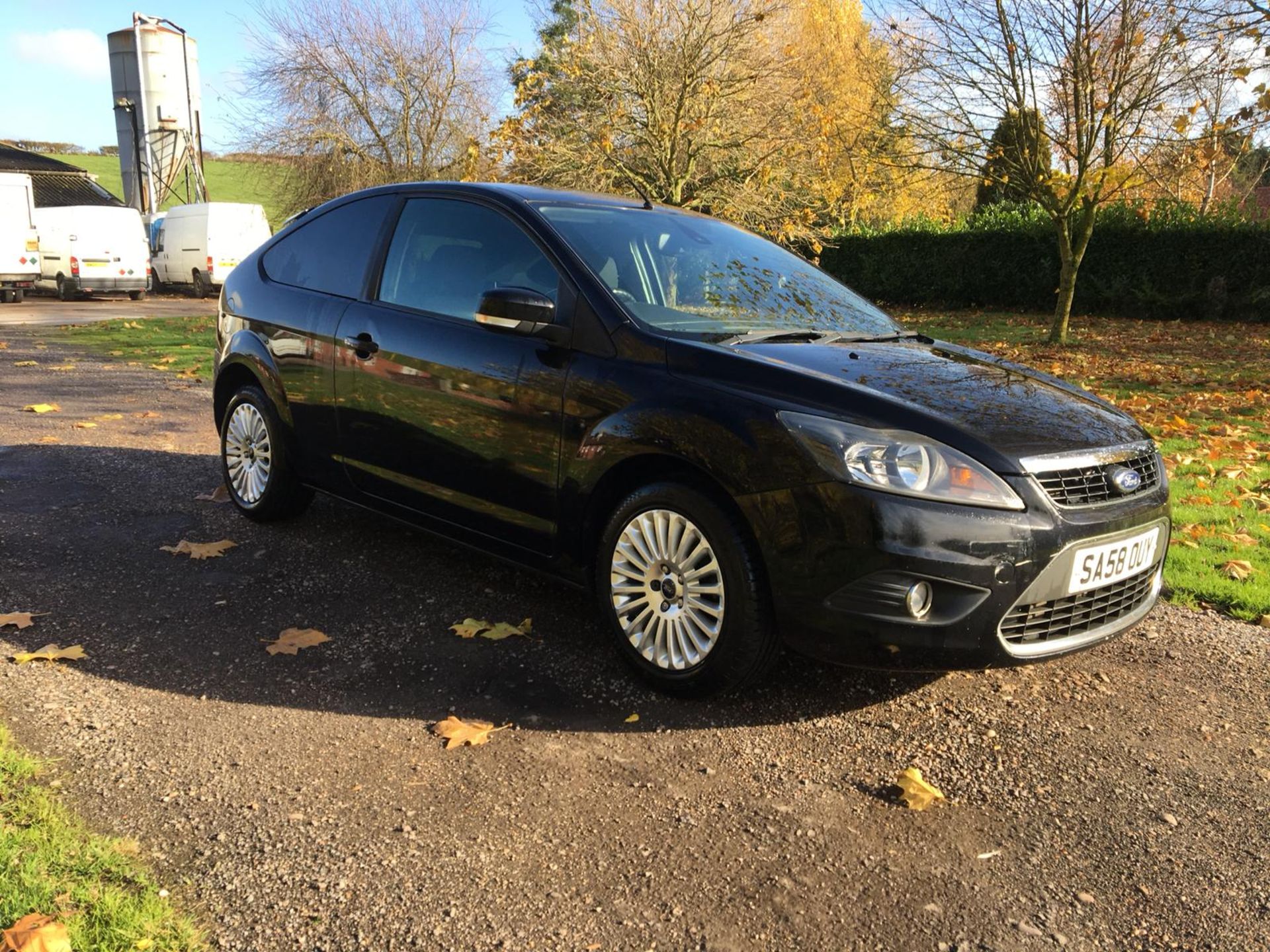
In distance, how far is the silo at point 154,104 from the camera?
3797 cm

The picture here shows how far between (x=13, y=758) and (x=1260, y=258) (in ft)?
71.5

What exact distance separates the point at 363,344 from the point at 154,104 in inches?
1557

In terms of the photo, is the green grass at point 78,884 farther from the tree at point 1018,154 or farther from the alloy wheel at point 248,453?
the tree at point 1018,154

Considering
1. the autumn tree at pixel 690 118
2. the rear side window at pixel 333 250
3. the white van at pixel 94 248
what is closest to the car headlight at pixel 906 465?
the rear side window at pixel 333 250

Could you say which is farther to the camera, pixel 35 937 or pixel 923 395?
pixel 923 395

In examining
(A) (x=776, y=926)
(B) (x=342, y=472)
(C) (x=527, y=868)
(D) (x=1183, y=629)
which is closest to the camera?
(A) (x=776, y=926)

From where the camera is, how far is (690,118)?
16.4 metres

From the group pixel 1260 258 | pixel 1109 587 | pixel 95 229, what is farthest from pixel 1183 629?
pixel 95 229

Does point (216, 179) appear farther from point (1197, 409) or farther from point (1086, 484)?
point (1086, 484)

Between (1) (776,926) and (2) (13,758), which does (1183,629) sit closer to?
(1) (776,926)

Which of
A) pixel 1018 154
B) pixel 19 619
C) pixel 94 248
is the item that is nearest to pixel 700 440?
pixel 19 619

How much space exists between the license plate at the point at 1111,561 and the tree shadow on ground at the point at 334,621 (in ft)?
2.53

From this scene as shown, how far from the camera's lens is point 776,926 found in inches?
94.3

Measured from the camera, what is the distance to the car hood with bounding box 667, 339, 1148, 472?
10.5 feet
